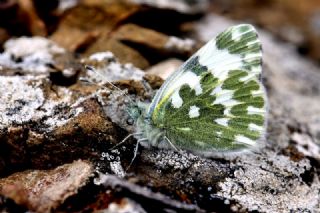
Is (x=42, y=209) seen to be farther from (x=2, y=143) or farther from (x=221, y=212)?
(x=221, y=212)

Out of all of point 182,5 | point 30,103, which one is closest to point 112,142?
point 30,103

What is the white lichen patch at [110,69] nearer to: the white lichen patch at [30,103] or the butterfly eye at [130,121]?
the white lichen patch at [30,103]

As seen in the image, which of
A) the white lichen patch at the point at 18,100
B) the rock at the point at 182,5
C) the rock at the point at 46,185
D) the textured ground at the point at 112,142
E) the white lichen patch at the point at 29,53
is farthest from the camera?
the rock at the point at 182,5

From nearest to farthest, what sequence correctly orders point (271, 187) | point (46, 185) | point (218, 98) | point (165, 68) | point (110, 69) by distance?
point (46, 185) < point (271, 187) < point (218, 98) < point (110, 69) < point (165, 68)

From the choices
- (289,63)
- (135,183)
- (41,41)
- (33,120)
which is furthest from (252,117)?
(289,63)

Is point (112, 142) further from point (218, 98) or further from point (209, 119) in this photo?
point (218, 98)

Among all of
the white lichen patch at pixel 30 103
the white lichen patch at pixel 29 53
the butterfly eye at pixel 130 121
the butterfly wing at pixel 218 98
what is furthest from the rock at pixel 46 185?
the white lichen patch at pixel 29 53

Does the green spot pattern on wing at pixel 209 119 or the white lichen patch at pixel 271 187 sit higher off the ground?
the green spot pattern on wing at pixel 209 119
